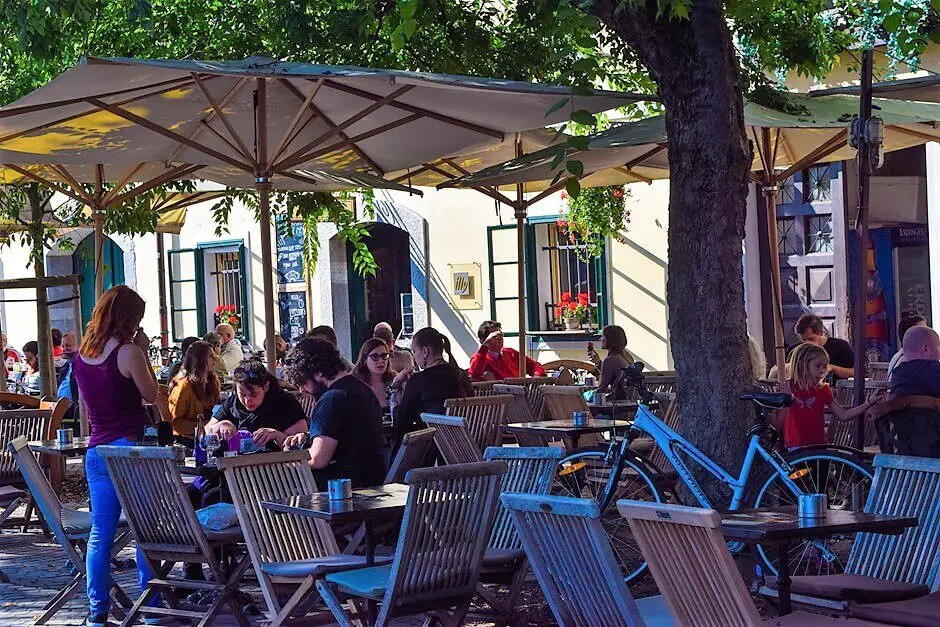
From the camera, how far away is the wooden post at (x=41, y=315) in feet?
42.3

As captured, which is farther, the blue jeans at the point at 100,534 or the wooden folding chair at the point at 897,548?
the blue jeans at the point at 100,534

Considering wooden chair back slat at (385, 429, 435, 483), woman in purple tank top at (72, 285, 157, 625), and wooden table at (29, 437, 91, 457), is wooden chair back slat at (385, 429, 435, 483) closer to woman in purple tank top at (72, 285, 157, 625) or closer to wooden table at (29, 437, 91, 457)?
woman in purple tank top at (72, 285, 157, 625)

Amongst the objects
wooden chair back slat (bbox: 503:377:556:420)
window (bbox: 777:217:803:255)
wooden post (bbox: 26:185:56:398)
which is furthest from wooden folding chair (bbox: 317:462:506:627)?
window (bbox: 777:217:803:255)

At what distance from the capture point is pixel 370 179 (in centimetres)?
1177

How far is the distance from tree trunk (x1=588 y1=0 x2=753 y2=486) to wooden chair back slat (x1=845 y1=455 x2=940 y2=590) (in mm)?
1412

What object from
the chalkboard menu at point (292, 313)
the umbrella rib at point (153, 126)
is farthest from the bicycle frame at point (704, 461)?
the chalkboard menu at point (292, 313)

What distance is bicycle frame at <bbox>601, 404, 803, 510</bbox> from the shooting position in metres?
7.12

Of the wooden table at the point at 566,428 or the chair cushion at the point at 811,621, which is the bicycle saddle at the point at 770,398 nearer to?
the wooden table at the point at 566,428

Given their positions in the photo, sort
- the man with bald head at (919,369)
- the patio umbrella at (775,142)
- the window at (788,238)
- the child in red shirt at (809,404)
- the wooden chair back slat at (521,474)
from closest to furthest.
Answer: the wooden chair back slat at (521,474) → the man with bald head at (919,369) → the child in red shirt at (809,404) → the patio umbrella at (775,142) → the window at (788,238)

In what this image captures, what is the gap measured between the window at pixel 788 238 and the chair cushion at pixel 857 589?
439 inches

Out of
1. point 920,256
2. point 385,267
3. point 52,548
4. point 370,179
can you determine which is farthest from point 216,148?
point 385,267

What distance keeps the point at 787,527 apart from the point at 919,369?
3.50 m

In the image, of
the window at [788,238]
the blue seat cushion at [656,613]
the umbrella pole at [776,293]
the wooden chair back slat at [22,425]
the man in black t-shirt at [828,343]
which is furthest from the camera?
the window at [788,238]

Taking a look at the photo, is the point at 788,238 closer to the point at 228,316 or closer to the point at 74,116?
the point at 74,116
